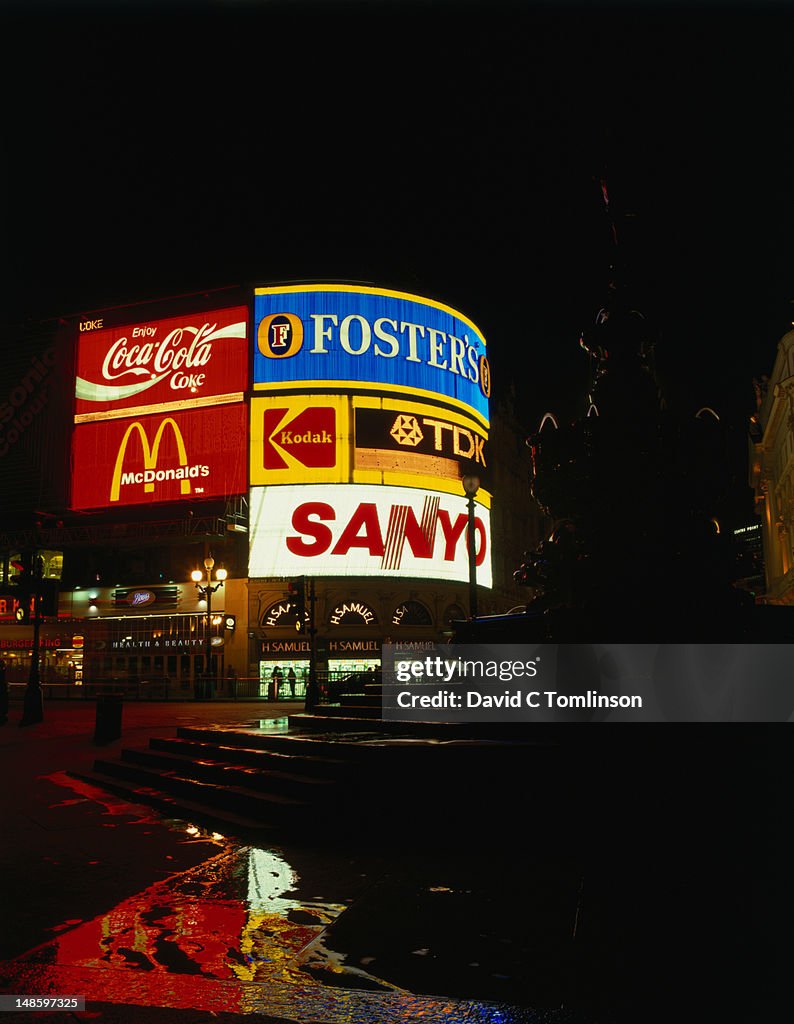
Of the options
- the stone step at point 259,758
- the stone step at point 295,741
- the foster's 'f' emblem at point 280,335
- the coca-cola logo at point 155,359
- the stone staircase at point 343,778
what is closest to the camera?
the stone staircase at point 343,778

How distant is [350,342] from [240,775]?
3937 centimetres

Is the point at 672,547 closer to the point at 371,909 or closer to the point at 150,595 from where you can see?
the point at 371,909

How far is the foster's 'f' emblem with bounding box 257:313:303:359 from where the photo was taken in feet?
155

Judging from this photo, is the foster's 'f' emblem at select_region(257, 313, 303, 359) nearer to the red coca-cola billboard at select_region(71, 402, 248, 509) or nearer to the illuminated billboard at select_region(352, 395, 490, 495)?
the red coca-cola billboard at select_region(71, 402, 248, 509)

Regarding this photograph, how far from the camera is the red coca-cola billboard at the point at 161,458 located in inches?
1828

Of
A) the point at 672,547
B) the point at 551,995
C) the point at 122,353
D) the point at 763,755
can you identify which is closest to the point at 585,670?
the point at 672,547

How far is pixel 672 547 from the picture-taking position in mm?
10203

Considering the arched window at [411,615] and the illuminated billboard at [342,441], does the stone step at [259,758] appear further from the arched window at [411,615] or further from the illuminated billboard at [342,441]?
the arched window at [411,615]

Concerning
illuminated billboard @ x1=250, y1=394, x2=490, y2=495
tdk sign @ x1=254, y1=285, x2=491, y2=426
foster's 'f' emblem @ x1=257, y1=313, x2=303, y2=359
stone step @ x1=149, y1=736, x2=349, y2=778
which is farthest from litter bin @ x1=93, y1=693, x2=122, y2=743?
foster's 'f' emblem @ x1=257, y1=313, x2=303, y2=359

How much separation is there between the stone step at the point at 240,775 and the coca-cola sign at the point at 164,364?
36243 mm

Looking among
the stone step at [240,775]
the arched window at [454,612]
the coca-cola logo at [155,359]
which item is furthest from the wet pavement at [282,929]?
the coca-cola logo at [155,359]

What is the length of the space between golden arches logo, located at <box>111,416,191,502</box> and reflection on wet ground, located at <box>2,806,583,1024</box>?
4249 cm

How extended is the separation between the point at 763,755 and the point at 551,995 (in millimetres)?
4490

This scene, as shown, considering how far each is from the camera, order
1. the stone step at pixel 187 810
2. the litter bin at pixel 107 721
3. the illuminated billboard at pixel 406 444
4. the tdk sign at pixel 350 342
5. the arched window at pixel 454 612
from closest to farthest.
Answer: the stone step at pixel 187 810, the litter bin at pixel 107 721, the illuminated billboard at pixel 406 444, the tdk sign at pixel 350 342, the arched window at pixel 454 612
